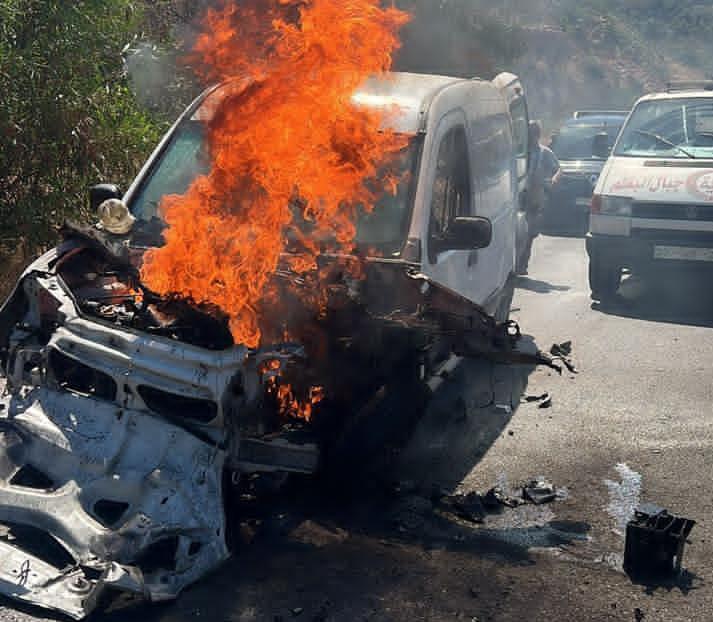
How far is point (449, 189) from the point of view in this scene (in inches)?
286

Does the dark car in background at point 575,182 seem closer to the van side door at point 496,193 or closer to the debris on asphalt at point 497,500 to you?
the van side door at point 496,193

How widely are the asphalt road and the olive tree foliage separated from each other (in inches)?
150

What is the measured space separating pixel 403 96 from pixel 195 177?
1.52 meters

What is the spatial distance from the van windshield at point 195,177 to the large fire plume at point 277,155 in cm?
9

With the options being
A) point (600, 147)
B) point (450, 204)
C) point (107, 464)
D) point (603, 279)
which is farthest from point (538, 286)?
point (107, 464)

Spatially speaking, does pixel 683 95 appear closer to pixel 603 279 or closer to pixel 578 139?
pixel 603 279

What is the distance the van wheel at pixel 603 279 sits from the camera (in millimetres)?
12266

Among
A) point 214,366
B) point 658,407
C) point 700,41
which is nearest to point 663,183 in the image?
point 658,407

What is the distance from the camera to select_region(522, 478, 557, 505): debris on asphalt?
6273mm

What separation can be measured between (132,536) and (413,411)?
192cm

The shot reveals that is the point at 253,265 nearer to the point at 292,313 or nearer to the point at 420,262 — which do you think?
the point at 292,313

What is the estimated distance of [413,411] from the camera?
5.94 m

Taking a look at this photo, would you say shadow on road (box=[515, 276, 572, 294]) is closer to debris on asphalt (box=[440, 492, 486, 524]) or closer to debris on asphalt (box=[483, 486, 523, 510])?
debris on asphalt (box=[483, 486, 523, 510])

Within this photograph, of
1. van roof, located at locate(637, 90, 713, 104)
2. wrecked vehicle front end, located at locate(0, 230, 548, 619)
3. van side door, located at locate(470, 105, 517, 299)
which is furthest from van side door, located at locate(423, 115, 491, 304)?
van roof, located at locate(637, 90, 713, 104)
